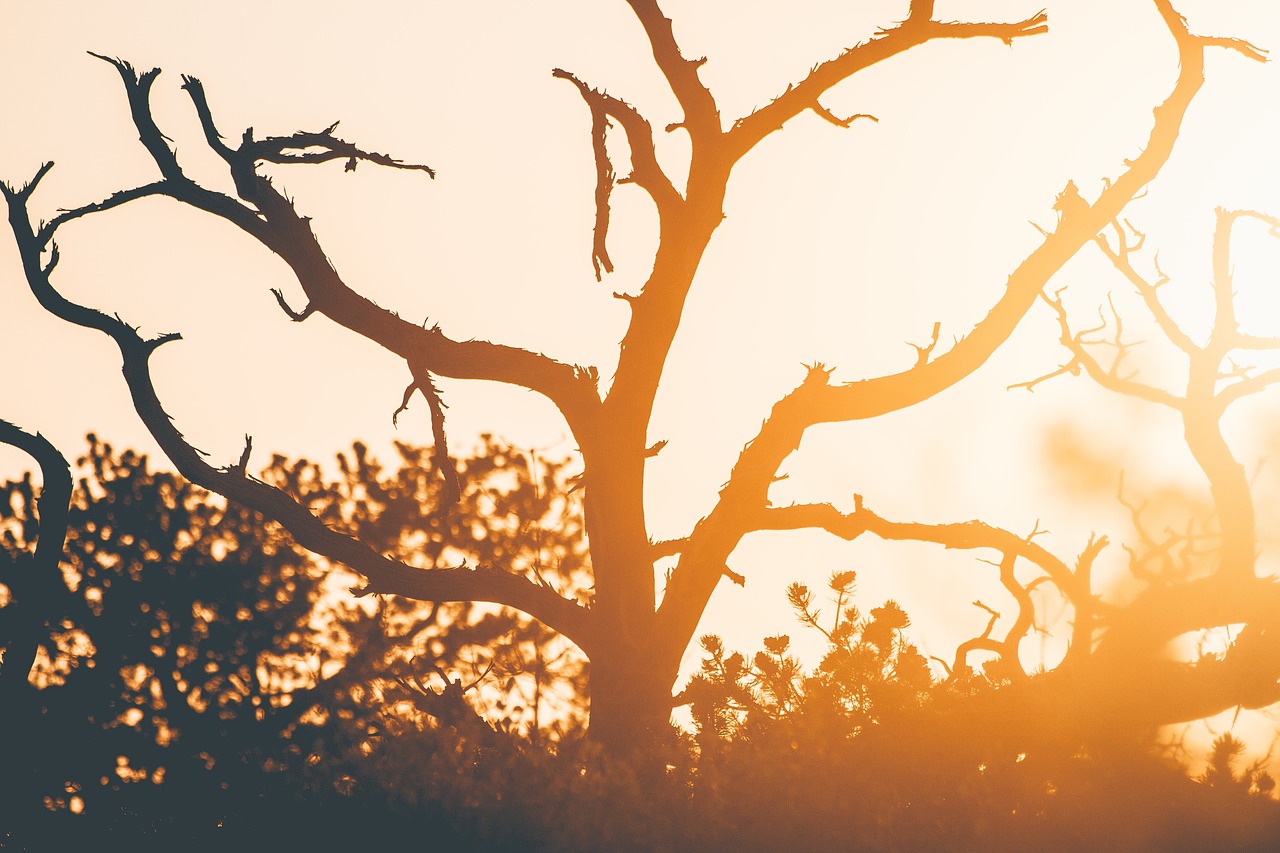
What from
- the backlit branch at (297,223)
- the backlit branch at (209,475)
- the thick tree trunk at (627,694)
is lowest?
the thick tree trunk at (627,694)

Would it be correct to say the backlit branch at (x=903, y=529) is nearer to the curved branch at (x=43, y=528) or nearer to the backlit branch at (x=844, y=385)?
the backlit branch at (x=844, y=385)

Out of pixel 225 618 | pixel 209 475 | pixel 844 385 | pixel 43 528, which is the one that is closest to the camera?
pixel 43 528

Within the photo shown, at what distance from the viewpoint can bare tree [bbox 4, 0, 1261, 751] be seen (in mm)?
11031

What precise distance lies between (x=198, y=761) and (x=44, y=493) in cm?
1166

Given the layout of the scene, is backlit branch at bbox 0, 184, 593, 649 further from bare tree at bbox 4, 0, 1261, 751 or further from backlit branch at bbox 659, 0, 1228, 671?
backlit branch at bbox 659, 0, 1228, 671

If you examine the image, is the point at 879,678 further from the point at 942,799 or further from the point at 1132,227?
the point at 1132,227

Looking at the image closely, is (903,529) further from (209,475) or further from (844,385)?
(209,475)

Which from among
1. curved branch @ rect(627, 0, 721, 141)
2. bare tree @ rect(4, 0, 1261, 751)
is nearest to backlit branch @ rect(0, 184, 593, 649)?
bare tree @ rect(4, 0, 1261, 751)

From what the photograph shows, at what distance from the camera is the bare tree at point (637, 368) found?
36.2 feet

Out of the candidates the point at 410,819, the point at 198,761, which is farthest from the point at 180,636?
the point at 410,819

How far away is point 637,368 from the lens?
11961mm

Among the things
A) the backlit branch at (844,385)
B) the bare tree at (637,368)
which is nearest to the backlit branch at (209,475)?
the bare tree at (637,368)

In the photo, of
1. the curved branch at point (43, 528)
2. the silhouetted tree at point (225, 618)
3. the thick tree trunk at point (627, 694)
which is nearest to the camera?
the curved branch at point (43, 528)

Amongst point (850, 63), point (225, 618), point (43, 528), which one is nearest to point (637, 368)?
point (850, 63)
